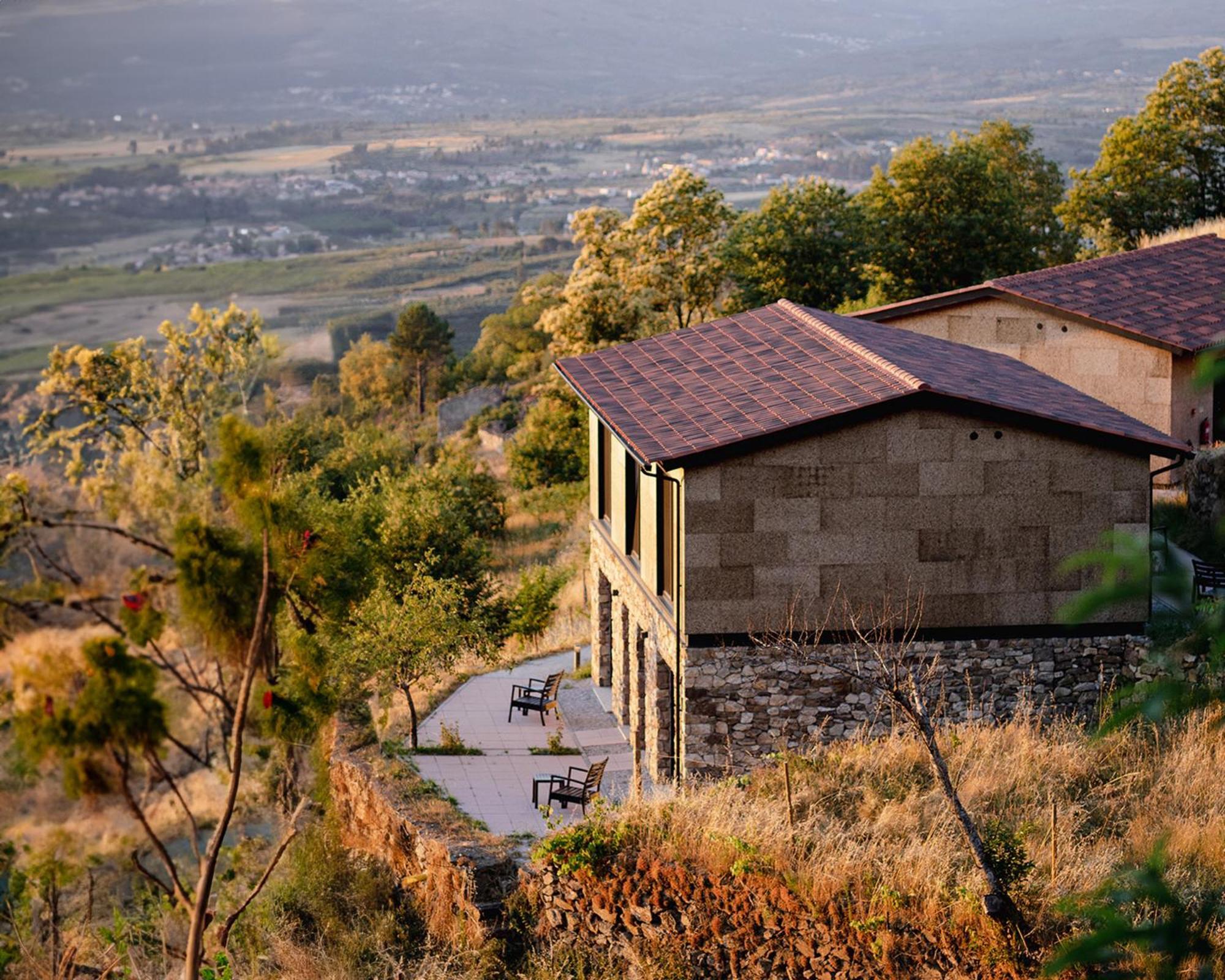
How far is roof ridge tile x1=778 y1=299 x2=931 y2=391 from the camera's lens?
1755cm

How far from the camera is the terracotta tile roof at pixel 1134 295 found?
2859cm

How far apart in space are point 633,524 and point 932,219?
32.9 meters

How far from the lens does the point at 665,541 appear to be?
19.5 meters

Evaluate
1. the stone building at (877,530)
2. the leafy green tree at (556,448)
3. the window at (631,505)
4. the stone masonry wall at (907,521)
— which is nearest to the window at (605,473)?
the window at (631,505)

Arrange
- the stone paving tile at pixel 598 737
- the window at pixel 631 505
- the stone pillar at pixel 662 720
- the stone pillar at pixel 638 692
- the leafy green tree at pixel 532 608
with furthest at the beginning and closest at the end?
the leafy green tree at pixel 532 608 → the stone paving tile at pixel 598 737 → the window at pixel 631 505 → the stone pillar at pixel 638 692 → the stone pillar at pixel 662 720

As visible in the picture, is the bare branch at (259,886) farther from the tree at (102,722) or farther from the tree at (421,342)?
the tree at (421,342)

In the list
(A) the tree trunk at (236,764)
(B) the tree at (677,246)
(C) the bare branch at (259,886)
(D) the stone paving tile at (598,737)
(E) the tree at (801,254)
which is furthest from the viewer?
(E) the tree at (801,254)

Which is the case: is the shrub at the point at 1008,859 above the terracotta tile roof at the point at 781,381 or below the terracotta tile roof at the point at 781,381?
below

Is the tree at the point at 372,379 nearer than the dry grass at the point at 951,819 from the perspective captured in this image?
No

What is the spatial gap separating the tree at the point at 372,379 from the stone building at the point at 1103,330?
59.8 metres

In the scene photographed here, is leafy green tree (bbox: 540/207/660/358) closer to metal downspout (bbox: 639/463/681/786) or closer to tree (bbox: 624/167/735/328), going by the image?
tree (bbox: 624/167/735/328)

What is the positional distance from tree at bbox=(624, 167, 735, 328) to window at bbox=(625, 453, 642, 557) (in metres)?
25.5

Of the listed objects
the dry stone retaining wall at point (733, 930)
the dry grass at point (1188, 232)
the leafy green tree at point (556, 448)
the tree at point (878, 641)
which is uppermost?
the dry grass at point (1188, 232)

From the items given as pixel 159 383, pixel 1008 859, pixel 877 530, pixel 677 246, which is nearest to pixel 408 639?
pixel 877 530
